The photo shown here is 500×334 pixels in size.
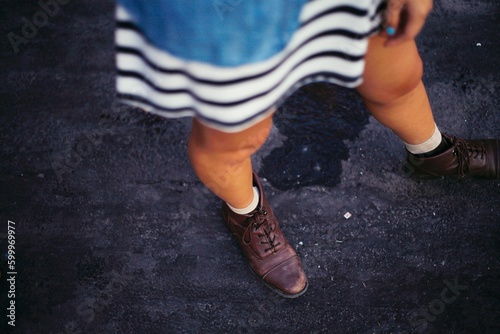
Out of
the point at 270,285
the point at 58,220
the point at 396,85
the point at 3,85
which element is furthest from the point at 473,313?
the point at 3,85

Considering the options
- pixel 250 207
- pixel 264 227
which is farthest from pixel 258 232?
pixel 250 207

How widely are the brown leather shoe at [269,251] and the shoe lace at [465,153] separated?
0.69 meters

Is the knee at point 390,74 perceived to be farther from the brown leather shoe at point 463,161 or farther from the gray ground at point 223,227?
the gray ground at point 223,227

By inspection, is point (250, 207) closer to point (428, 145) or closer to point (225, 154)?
point (225, 154)

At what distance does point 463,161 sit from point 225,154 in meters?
1.03

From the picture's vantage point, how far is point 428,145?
1.77 meters

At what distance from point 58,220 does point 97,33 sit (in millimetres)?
857

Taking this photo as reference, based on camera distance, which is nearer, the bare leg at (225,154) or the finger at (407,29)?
the finger at (407,29)

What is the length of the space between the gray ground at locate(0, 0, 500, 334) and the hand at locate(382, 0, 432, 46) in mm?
1038

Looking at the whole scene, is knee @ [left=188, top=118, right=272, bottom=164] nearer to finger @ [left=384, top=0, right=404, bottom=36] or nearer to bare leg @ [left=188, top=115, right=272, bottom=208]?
bare leg @ [left=188, top=115, right=272, bottom=208]

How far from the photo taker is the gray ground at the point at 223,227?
1.98m

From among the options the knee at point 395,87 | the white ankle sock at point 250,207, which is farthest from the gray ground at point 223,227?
the knee at point 395,87

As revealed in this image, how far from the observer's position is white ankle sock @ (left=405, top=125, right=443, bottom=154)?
175 centimetres

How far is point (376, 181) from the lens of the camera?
6.90 ft
